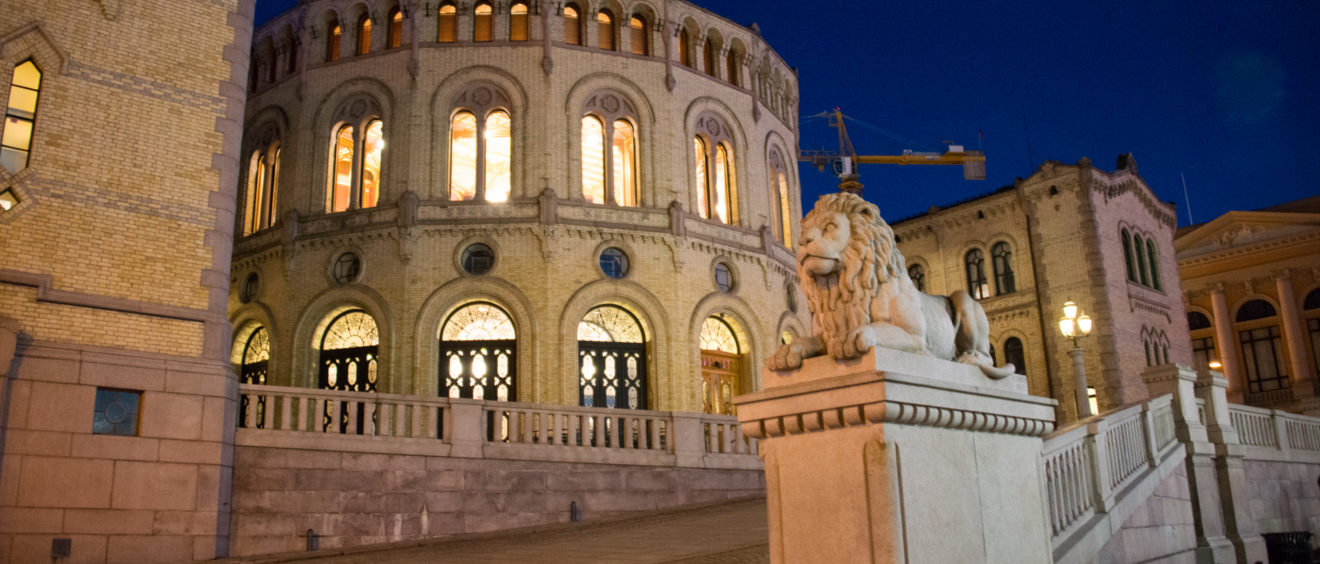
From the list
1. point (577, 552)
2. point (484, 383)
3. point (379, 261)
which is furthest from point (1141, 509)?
point (379, 261)

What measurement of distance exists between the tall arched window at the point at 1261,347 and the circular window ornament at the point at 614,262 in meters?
34.2

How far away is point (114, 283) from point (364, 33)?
718 inches

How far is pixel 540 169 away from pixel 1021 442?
24251 mm

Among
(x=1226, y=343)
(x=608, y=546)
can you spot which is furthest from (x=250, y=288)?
(x=1226, y=343)

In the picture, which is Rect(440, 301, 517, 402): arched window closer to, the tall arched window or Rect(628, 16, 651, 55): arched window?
Rect(628, 16, 651, 55): arched window

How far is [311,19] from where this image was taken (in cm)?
3188

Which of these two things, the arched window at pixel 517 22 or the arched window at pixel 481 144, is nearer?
the arched window at pixel 481 144

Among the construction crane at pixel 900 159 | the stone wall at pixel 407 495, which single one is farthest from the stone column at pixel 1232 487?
the construction crane at pixel 900 159

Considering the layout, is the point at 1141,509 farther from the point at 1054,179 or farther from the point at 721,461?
the point at 1054,179

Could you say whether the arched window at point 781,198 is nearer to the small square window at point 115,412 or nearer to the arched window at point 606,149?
the arched window at point 606,149

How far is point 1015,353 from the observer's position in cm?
4247

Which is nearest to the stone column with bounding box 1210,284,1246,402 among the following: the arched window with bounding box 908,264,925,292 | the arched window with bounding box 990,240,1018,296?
the arched window with bounding box 990,240,1018,296

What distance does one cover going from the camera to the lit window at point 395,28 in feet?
102

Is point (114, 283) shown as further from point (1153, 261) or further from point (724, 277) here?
point (1153, 261)
